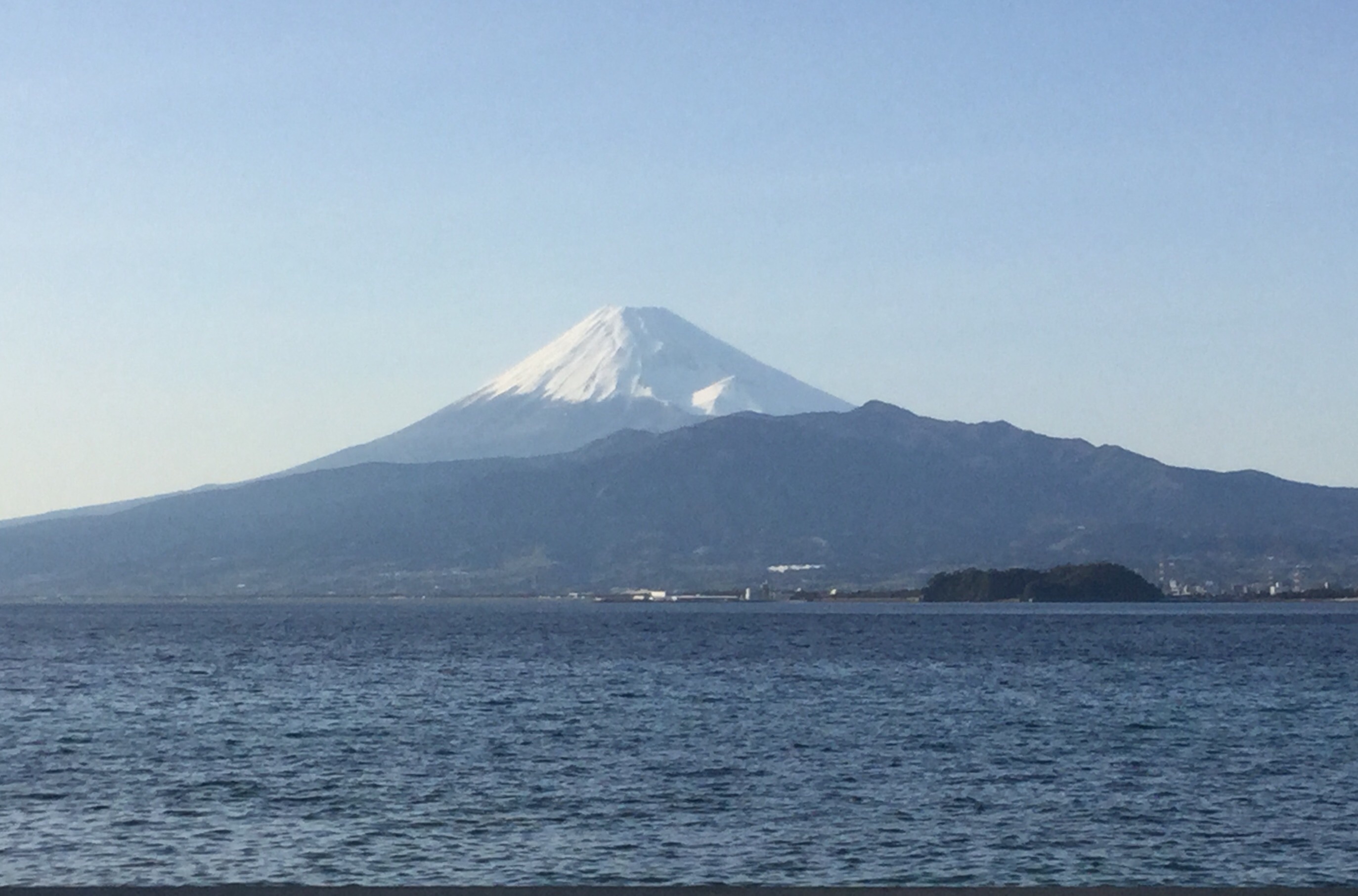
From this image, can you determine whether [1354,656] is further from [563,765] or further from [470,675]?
[563,765]

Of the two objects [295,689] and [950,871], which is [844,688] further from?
[950,871]

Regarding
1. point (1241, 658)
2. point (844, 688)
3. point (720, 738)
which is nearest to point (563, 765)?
point (720, 738)

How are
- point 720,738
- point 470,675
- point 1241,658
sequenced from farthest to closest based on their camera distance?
point 1241,658, point 470,675, point 720,738

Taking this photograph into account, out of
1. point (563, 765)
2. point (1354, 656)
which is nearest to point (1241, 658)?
point (1354, 656)

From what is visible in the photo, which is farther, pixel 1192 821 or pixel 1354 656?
pixel 1354 656

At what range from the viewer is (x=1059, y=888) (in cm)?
1892

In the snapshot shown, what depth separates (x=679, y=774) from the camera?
38312 mm

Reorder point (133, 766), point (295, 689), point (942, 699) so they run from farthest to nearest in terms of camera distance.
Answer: point (295, 689) → point (942, 699) → point (133, 766)

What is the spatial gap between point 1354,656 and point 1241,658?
834 cm

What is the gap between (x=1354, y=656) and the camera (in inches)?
3917

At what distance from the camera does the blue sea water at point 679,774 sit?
27609mm

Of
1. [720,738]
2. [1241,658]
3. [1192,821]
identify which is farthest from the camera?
[1241,658]

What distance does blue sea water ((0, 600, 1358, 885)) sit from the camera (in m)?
27.6

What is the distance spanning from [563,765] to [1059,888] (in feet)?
72.7
